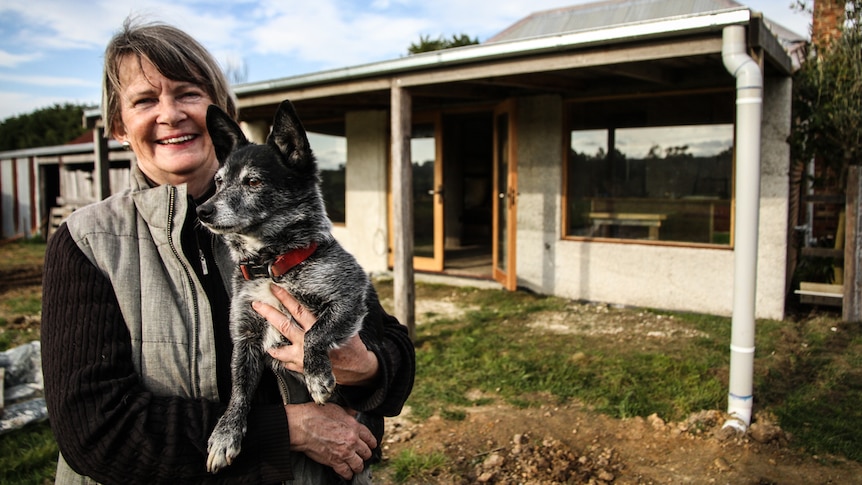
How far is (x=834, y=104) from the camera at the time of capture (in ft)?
22.8

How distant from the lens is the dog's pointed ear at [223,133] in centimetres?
162

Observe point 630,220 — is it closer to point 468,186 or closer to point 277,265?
point 468,186

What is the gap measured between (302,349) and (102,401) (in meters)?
0.46

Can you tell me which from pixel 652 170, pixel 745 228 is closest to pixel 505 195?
pixel 652 170

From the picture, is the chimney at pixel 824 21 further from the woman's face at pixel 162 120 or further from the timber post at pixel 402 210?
the woman's face at pixel 162 120

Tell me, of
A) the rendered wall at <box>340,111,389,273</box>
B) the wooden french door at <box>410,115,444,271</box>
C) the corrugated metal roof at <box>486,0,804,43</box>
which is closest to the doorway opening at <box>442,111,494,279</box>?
the wooden french door at <box>410,115,444,271</box>

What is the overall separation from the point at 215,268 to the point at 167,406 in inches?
16.7

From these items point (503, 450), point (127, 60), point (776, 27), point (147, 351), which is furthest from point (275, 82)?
point (776, 27)

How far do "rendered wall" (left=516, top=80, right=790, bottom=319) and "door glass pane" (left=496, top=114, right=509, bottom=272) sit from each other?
0.20 m

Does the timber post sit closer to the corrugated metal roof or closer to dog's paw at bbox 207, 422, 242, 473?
the corrugated metal roof

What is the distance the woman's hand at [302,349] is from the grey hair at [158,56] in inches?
25.0

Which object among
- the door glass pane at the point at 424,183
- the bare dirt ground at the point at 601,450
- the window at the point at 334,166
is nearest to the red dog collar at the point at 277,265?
the bare dirt ground at the point at 601,450

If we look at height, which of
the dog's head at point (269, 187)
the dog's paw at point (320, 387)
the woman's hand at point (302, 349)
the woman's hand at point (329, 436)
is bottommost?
the woman's hand at point (329, 436)

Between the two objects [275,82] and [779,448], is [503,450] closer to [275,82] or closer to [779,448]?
[779,448]
